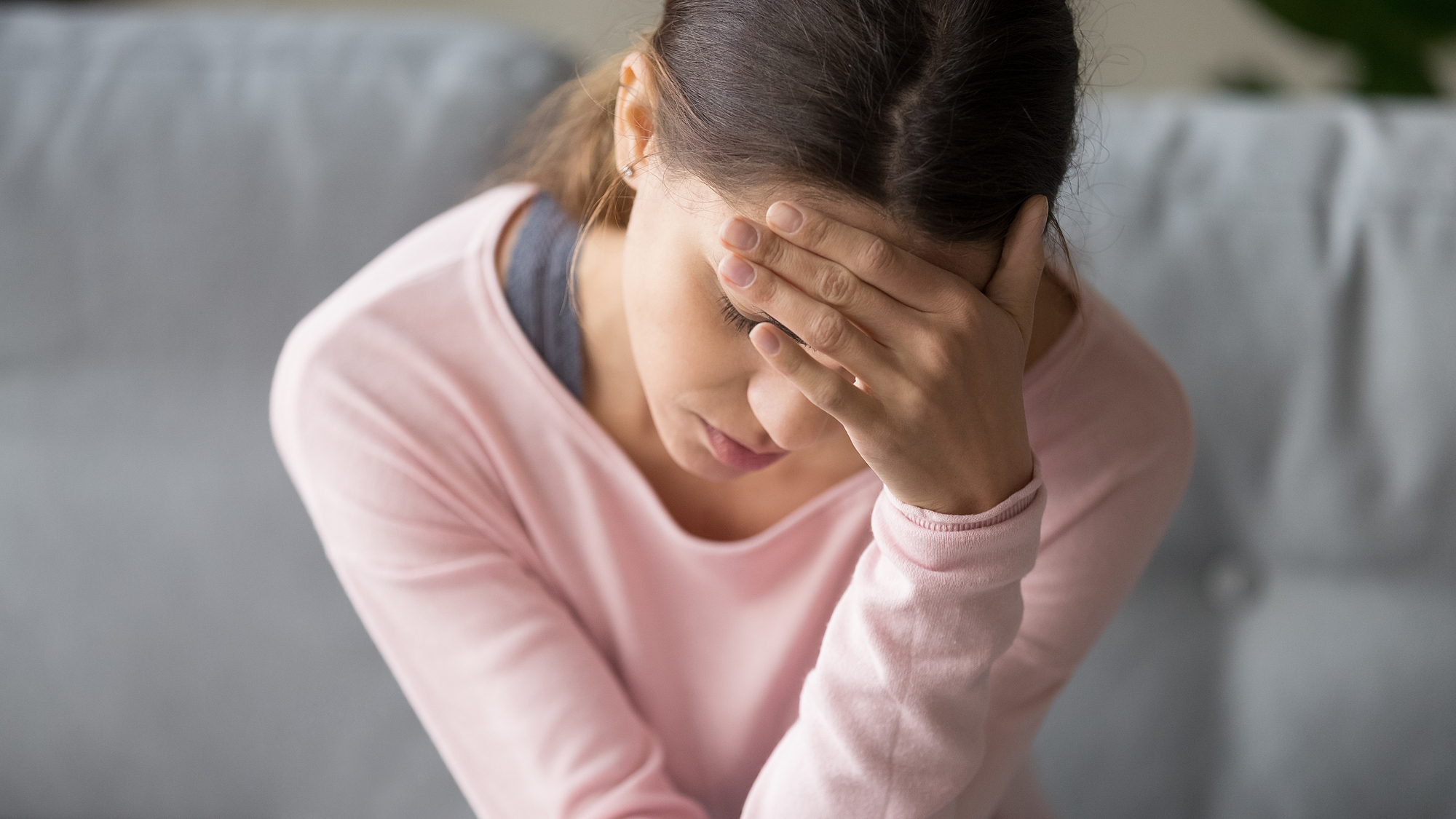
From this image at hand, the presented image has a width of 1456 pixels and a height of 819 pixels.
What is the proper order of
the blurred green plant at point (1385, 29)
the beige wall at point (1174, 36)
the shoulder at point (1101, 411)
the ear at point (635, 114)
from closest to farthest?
the ear at point (635, 114), the shoulder at point (1101, 411), the blurred green plant at point (1385, 29), the beige wall at point (1174, 36)

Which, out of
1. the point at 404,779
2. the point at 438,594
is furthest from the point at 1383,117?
the point at 404,779

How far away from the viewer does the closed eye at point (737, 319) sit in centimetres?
59

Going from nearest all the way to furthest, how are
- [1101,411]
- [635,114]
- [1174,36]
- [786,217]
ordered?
[786,217] < [635,114] < [1101,411] < [1174,36]

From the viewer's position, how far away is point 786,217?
21.3 inches

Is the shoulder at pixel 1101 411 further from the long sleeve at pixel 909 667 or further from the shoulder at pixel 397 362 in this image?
the shoulder at pixel 397 362

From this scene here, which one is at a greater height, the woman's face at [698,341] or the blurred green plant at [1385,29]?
the woman's face at [698,341]

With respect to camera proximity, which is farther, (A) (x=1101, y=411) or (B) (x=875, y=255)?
(A) (x=1101, y=411)

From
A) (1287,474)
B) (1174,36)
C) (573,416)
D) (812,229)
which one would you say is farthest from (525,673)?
(1174,36)

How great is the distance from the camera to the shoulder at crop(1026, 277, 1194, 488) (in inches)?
30.1

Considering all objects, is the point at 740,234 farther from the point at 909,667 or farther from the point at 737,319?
the point at 909,667

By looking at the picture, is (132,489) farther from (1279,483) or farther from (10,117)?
(1279,483)

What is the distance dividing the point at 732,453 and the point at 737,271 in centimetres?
18

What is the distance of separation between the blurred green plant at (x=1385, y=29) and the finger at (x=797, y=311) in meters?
1.48

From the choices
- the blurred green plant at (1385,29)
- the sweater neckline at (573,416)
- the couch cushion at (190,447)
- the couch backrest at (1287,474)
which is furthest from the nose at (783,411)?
the blurred green plant at (1385,29)
